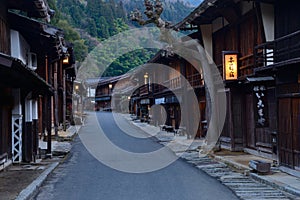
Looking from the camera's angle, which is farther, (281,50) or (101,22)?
(101,22)

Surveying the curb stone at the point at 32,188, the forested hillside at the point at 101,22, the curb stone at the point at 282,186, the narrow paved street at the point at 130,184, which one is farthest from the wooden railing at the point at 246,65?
the forested hillside at the point at 101,22

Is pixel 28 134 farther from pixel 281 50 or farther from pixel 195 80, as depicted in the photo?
pixel 195 80

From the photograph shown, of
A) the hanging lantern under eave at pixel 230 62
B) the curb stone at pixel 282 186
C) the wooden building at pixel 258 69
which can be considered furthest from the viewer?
the hanging lantern under eave at pixel 230 62

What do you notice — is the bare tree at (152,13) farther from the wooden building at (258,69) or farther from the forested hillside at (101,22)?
the forested hillside at (101,22)

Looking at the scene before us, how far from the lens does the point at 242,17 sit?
20078 millimetres

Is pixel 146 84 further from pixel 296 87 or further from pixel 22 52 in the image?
pixel 296 87

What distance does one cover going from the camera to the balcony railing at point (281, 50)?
527 inches

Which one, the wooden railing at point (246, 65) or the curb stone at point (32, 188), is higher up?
the wooden railing at point (246, 65)

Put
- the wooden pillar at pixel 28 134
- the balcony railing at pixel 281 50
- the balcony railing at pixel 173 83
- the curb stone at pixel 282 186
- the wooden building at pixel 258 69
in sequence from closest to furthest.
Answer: the curb stone at pixel 282 186 < the balcony railing at pixel 281 50 < the wooden building at pixel 258 69 < the wooden pillar at pixel 28 134 < the balcony railing at pixel 173 83

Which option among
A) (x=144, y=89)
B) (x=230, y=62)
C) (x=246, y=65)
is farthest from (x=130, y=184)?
(x=144, y=89)

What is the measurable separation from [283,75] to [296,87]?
98 cm

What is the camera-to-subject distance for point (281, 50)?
14250mm

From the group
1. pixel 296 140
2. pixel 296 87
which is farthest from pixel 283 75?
pixel 296 140

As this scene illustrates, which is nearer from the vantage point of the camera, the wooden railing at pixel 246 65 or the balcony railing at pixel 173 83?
the wooden railing at pixel 246 65
